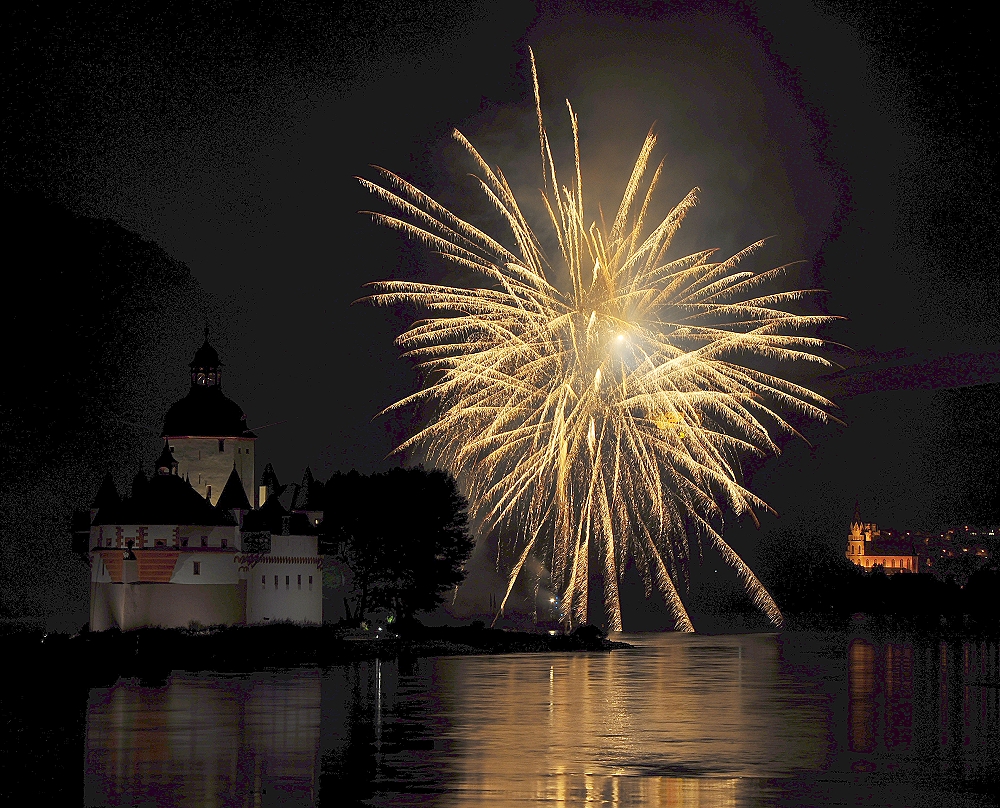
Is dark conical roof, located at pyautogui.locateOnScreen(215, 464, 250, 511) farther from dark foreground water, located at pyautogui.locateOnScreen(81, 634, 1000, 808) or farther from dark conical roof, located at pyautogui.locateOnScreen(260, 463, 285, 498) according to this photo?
dark foreground water, located at pyautogui.locateOnScreen(81, 634, 1000, 808)

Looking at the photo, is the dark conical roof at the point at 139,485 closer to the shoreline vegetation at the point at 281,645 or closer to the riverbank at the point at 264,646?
the shoreline vegetation at the point at 281,645

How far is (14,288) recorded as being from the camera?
7421 inches

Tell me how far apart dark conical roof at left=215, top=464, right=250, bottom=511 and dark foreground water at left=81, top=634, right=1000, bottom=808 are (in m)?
23.4

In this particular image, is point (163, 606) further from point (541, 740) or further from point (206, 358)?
point (541, 740)

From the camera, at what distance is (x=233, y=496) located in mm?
97750

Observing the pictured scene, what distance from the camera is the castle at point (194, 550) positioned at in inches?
3514

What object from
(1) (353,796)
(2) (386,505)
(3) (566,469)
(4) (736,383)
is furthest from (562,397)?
(2) (386,505)

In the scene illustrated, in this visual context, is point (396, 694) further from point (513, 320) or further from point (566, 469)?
point (513, 320)

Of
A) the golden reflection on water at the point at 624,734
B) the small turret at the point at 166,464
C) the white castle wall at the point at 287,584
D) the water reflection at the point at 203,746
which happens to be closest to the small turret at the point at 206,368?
the small turret at the point at 166,464

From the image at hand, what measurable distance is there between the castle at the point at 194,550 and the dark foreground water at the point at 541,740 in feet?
55.0

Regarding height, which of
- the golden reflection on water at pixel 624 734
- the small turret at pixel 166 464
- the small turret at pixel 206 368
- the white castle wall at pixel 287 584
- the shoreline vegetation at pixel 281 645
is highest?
the small turret at pixel 206 368

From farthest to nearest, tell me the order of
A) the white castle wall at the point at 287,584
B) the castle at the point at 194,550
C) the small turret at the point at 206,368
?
the small turret at the point at 206,368 → the white castle wall at the point at 287,584 → the castle at the point at 194,550

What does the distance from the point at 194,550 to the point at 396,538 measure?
51.8 ft

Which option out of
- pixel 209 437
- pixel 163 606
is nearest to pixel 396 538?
pixel 209 437
